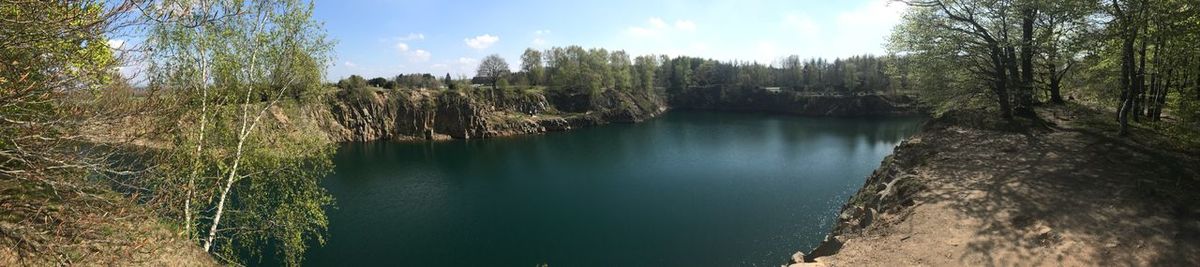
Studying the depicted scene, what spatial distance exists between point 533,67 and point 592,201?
294ft

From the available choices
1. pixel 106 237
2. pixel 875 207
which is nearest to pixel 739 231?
pixel 875 207

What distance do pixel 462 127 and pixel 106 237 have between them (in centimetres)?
7612

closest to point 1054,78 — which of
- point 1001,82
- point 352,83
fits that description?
point 1001,82

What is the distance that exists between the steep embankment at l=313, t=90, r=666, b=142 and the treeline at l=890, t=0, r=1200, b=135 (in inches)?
2517

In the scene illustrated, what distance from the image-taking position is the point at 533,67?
124375 mm

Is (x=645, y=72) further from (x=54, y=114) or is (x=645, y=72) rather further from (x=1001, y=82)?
(x=54, y=114)

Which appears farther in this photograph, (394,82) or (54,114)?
(394,82)

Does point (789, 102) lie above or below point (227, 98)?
below

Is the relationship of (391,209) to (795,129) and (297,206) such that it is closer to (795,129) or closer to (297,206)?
(297,206)

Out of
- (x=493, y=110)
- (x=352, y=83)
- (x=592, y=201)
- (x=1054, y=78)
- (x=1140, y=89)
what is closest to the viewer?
(x=1140, y=89)

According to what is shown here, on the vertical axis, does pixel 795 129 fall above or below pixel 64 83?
below

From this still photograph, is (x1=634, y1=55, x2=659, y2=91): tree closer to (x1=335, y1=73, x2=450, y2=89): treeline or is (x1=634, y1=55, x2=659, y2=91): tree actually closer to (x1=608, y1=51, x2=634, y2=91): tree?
(x1=608, y1=51, x2=634, y2=91): tree

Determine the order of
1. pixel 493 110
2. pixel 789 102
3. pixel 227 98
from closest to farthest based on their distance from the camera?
pixel 227 98 < pixel 493 110 < pixel 789 102

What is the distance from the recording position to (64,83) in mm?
7836
